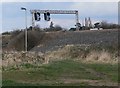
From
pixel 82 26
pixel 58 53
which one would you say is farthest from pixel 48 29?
pixel 58 53

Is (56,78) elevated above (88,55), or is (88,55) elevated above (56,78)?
(56,78)

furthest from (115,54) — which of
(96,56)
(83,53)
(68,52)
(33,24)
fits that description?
(33,24)

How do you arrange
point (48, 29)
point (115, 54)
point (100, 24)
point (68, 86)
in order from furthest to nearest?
point (48, 29)
point (100, 24)
point (115, 54)
point (68, 86)

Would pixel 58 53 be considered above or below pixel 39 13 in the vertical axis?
below

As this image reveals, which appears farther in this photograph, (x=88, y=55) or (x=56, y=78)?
(x=88, y=55)

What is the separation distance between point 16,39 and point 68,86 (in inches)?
2838

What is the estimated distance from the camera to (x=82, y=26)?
111000 mm

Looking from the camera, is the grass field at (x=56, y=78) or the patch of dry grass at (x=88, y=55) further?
the patch of dry grass at (x=88, y=55)

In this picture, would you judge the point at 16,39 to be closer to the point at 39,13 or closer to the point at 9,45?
the point at 9,45

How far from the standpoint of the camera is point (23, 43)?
8475 cm

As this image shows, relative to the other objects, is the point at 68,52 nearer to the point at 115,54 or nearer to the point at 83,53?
the point at 83,53

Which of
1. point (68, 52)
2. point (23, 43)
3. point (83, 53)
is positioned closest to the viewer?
point (83, 53)

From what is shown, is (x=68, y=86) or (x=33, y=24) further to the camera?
(x=33, y=24)

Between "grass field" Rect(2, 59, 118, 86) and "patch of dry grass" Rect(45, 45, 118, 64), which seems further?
"patch of dry grass" Rect(45, 45, 118, 64)
